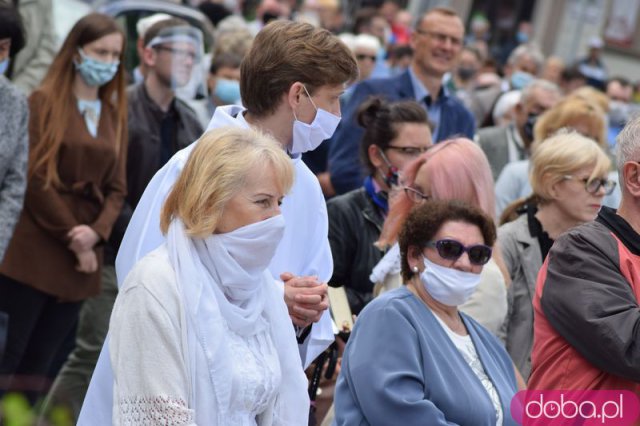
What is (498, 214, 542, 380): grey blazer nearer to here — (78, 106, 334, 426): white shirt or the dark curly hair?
the dark curly hair

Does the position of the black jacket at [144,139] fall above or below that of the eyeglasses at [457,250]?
below

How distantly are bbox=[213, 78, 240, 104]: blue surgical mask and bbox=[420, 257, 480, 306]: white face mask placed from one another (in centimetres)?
386

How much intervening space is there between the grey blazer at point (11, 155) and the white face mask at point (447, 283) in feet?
7.22

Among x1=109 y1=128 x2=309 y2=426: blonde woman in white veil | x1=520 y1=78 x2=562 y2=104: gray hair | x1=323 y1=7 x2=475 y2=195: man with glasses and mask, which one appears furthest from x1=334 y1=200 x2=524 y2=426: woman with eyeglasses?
x1=520 y1=78 x2=562 y2=104: gray hair

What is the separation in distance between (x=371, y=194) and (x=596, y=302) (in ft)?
8.06

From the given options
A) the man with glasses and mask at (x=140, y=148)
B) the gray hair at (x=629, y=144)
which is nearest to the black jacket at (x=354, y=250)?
the man with glasses and mask at (x=140, y=148)

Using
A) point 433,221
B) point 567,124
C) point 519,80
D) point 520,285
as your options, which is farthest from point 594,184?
point 519,80

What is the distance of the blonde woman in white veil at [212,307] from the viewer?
3.61m

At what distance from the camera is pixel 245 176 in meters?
3.80

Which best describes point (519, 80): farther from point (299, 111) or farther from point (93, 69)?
point (299, 111)

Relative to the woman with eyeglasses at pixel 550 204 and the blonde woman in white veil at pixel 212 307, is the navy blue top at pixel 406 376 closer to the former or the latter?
the blonde woman in white veil at pixel 212 307

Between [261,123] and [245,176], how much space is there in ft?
2.83

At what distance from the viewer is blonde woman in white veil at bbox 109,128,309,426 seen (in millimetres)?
3607

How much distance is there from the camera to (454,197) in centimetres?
574
